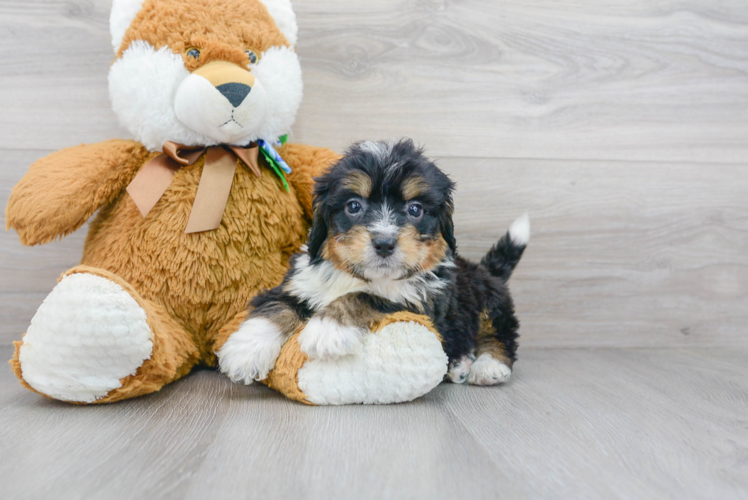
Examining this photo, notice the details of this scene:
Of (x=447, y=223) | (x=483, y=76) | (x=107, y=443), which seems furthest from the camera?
(x=483, y=76)

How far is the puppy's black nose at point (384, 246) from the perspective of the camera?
4.52ft

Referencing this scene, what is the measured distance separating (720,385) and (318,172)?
60.1 inches

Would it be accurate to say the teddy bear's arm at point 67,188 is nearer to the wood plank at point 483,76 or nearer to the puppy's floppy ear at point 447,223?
the wood plank at point 483,76

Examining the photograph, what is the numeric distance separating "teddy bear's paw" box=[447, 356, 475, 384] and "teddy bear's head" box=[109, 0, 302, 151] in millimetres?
977

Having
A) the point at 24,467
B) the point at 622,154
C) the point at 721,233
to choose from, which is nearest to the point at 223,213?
the point at 24,467

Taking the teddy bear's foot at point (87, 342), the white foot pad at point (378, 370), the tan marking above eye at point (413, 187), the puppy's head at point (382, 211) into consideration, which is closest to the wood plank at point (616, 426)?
the white foot pad at point (378, 370)

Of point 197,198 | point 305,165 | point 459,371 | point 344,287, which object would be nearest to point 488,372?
point 459,371

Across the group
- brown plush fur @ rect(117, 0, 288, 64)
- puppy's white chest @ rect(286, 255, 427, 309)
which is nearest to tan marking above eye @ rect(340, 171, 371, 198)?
puppy's white chest @ rect(286, 255, 427, 309)

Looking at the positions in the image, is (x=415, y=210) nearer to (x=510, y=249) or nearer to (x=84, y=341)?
(x=510, y=249)

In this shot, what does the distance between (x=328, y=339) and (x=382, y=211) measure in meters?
0.36

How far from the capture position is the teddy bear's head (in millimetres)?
1604

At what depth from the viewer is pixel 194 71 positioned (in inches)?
64.7

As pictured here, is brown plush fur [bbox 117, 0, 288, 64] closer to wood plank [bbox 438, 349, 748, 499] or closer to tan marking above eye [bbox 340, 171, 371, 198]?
tan marking above eye [bbox 340, 171, 371, 198]

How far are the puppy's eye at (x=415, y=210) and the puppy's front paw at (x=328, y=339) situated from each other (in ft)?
1.12
